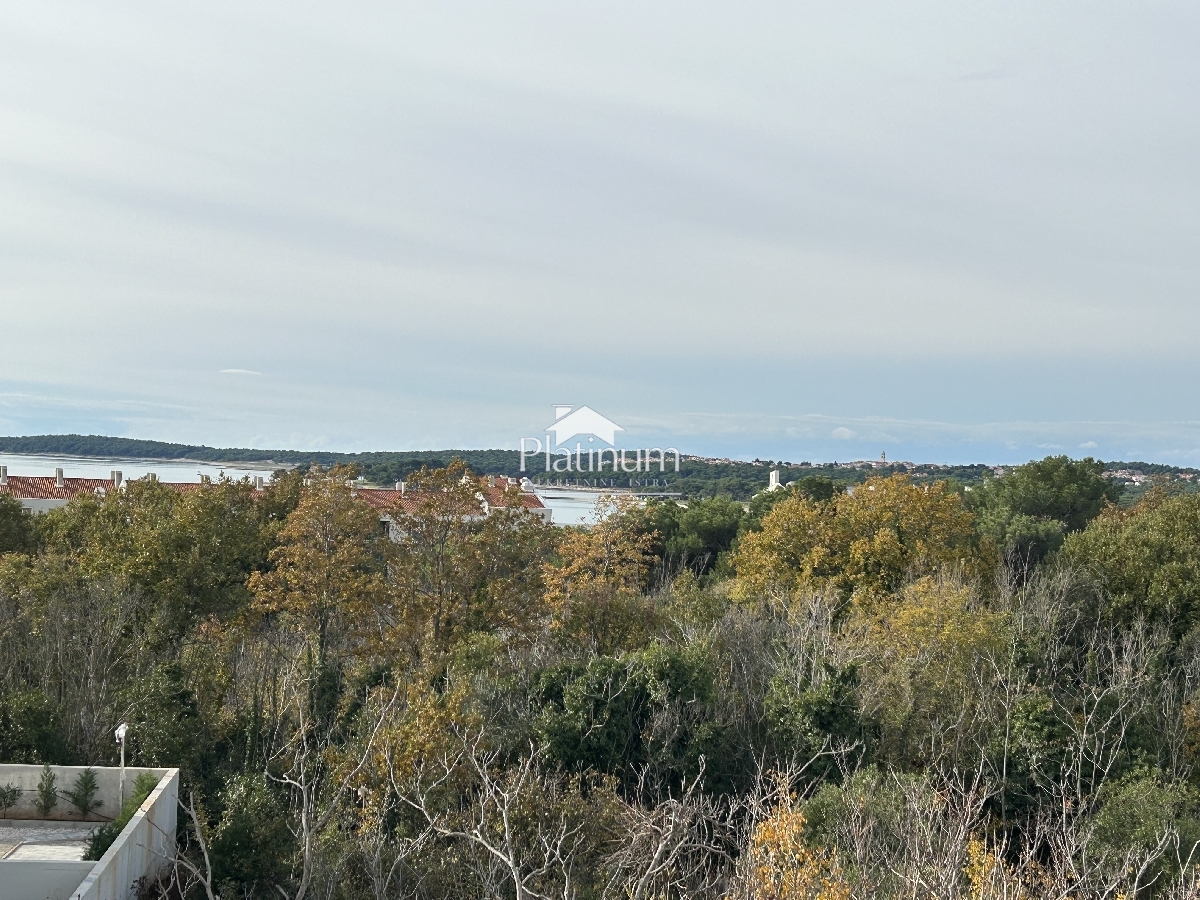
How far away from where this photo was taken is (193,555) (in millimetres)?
31766

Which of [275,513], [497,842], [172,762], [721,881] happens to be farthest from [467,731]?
[275,513]

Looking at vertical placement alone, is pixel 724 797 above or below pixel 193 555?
below

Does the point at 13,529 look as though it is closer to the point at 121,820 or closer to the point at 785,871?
the point at 121,820

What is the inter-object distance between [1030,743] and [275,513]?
31.9 metres

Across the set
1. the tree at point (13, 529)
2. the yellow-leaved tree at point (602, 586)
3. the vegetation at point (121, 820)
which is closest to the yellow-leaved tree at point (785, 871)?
the vegetation at point (121, 820)

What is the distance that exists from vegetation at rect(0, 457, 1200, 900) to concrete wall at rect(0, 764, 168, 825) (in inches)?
35.7

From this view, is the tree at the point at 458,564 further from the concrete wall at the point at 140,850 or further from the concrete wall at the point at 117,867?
the concrete wall at the point at 117,867

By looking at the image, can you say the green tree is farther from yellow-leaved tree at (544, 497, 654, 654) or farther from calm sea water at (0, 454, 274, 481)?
calm sea water at (0, 454, 274, 481)

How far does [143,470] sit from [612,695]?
194ft

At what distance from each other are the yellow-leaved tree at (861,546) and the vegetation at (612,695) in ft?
0.41

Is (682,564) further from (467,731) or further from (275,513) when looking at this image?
(467,731)

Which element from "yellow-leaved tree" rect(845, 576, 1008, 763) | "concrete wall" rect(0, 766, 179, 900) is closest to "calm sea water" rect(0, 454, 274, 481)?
"yellow-leaved tree" rect(845, 576, 1008, 763)

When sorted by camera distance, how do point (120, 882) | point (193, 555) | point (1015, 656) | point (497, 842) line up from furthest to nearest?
point (193, 555) → point (1015, 656) → point (497, 842) → point (120, 882)

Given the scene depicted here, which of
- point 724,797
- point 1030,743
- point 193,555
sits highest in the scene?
point 193,555
